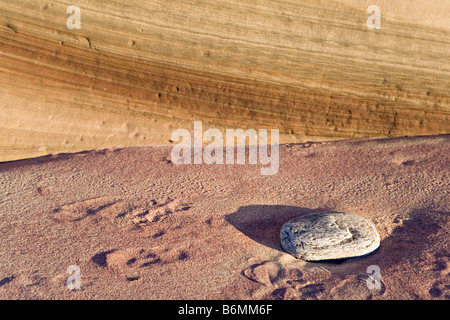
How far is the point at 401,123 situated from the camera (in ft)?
13.7

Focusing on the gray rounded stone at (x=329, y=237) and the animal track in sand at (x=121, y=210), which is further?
the animal track in sand at (x=121, y=210)

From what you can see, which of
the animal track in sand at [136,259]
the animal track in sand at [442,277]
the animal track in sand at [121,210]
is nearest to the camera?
the animal track in sand at [442,277]

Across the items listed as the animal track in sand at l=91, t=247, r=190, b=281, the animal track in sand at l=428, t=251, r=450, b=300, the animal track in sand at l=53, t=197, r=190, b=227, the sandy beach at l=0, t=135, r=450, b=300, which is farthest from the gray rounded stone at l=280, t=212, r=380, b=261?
the animal track in sand at l=53, t=197, r=190, b=227

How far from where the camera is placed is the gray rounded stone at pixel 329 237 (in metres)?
2.62

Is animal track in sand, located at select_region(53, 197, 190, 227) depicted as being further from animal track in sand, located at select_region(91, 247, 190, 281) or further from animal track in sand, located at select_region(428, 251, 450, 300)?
animal track in sand, located at select_region(428, 251, 450, 300)

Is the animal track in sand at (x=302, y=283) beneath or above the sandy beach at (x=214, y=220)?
beneath

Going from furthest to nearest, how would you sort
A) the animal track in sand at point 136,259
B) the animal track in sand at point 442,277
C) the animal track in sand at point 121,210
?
the animal track in sand at point 121,210
the animal track in sand at point 136,259
the animal track in sand at point 442,277

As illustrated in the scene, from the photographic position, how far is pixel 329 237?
2666 mm

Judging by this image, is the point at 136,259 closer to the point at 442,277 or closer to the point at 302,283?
the point at 302,283

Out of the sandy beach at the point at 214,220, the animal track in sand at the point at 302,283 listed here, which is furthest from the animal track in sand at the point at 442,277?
the animal track in sand at the point at 302,283

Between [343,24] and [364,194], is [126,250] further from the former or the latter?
[343,24]

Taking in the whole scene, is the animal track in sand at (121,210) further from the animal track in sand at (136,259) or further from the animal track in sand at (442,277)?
the animal track in sand at (442,277)

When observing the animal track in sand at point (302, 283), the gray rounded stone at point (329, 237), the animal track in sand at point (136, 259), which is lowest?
the animal track in sand at point (302, 283)

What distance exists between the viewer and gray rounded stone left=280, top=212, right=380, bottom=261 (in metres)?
2.62
